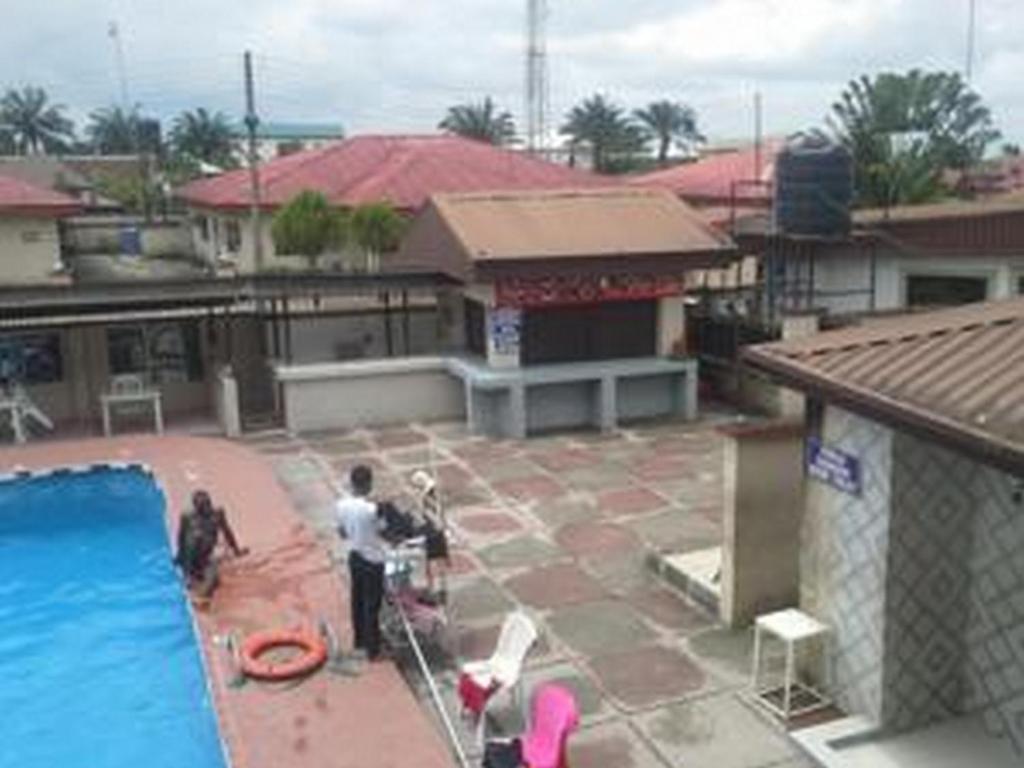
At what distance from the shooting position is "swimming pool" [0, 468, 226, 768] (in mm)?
11258

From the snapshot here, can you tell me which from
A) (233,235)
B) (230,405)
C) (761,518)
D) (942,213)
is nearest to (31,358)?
(230,405)

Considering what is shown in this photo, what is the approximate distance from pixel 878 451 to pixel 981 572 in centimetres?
134

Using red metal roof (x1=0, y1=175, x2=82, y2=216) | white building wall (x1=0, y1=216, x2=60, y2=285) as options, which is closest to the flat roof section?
red metal roof (x1=0, y1=175, x2=82, y2=216)

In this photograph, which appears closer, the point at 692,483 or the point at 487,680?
the point at 487,680

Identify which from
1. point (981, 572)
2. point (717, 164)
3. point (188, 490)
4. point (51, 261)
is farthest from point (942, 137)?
point (981, 572)

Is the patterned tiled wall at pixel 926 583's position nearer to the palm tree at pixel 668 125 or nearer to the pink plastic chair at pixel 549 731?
the pink plastic chair at pixel 549 731

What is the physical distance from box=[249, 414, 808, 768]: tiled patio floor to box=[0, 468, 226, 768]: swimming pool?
94.4 inches

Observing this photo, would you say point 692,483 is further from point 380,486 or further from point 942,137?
point 942,137

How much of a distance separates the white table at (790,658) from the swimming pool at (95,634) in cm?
488

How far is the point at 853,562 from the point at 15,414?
1695cm

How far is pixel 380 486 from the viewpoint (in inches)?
715

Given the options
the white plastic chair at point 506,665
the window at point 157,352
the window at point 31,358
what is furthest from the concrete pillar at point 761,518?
the window at point 31,358

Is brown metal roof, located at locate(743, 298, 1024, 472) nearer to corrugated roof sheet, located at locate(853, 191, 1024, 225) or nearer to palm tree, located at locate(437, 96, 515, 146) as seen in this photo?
corrugated roof sheet, located at locate(853, 191, 1024, 225)

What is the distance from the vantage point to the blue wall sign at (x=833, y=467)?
959 centimetres
